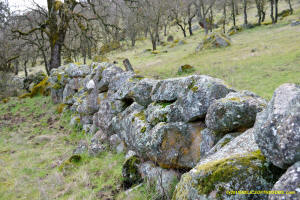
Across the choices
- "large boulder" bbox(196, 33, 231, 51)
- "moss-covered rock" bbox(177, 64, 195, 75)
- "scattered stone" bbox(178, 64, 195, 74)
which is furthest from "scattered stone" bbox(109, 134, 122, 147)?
"large boulder" bbox(196, 33, 231, 51)

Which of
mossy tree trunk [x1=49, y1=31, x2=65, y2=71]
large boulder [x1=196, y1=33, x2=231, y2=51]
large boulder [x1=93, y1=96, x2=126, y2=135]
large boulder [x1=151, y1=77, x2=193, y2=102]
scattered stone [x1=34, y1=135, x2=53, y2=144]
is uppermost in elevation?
mossy tree trunk [x1=49, y1=31, x2=65, y2=71]

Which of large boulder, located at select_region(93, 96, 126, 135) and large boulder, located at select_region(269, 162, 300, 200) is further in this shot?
large boulder, located at select_region(93, 96, 126, 135)

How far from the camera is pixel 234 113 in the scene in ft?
12.5

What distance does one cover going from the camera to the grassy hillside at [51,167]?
539cm

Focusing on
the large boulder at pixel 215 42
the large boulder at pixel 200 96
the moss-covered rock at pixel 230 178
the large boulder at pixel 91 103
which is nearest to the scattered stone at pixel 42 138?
the large boulder at pixel 91 103

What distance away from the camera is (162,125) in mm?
5031

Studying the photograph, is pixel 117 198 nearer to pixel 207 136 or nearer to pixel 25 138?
pixel 207 136

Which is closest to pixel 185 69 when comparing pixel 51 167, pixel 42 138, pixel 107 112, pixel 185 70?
pixel 185 70

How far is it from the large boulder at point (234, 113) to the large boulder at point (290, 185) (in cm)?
173

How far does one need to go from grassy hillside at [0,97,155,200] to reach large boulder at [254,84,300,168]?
2942 mm

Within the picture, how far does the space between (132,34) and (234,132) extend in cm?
4632

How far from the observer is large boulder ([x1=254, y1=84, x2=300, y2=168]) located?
83.7 inches

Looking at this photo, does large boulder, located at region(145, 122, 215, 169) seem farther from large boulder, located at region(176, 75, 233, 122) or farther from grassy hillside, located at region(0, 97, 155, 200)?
grassy hillside, located at region(0, 97, 155, 200)

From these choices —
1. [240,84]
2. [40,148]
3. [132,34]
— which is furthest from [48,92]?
[132,34]
